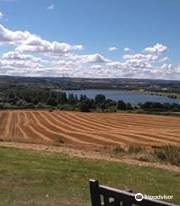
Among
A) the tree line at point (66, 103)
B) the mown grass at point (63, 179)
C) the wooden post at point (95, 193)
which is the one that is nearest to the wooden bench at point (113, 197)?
the wooden post at point (95, 193)

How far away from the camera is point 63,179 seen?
1023cm

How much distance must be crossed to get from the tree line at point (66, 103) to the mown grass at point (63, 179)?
11858 centimetres

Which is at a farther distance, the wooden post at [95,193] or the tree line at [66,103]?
the tree line at [66,103]

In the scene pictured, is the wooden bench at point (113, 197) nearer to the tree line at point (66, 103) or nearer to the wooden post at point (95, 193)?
the wooden post at point (95, 193)

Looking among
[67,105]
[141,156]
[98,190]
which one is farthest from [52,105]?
[98,190]

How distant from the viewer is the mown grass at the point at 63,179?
27.9ft

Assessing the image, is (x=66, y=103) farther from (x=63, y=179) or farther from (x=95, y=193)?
(x=95, y=193)

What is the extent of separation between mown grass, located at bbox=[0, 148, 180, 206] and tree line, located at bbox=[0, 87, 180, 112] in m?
119

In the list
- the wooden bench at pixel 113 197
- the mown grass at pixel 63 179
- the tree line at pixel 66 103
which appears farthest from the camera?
the tree line at pixel 66 103

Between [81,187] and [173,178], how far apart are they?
2.93 m

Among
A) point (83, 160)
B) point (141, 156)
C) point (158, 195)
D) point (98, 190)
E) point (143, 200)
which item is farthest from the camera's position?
point (141, 156)

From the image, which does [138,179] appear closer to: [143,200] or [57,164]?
[57,164]

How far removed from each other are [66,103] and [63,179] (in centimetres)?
13895

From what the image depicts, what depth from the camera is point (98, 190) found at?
17.4ft
